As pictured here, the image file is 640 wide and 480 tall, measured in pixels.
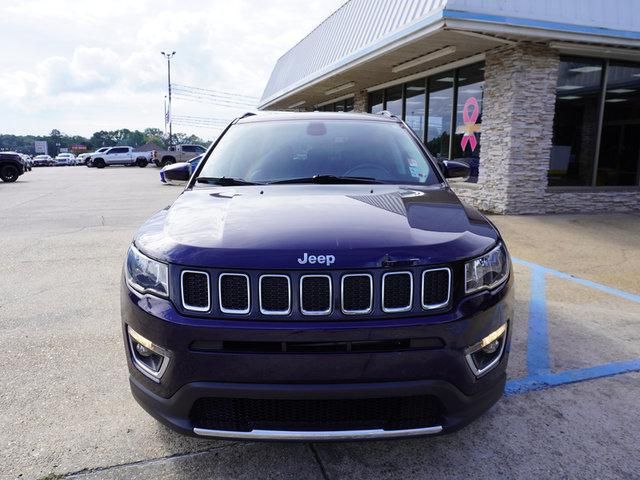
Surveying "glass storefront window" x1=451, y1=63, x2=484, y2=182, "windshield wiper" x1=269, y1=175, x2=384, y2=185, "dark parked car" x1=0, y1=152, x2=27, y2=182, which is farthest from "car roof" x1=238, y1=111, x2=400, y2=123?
"dark parked car" x1=0, y1=152, x2=27, y2=182

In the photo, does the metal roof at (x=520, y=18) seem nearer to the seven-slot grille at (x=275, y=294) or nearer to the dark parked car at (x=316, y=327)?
the dark parked car at (x=316, y=327)

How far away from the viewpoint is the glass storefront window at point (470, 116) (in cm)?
1052

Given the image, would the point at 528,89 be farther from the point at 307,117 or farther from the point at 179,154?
the point at 179,154

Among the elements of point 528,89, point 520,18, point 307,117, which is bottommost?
point 307,117

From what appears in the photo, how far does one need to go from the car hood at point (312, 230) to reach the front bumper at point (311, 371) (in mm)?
244

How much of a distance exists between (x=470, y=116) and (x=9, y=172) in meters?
21.3

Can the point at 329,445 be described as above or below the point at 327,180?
below

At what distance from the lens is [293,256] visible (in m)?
1.88

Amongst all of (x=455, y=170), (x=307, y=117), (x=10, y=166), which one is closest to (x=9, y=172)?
(x=10, y=166)

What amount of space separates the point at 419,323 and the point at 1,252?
6919 mm

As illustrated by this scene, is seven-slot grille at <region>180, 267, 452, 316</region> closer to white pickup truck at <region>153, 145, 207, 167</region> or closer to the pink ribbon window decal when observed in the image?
Result: the pink ribbon window decal

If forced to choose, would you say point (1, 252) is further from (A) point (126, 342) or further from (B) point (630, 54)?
(B) point (630, 54)

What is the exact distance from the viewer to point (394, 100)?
14375 millimetres

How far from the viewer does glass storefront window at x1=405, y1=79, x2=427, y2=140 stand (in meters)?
12.8
